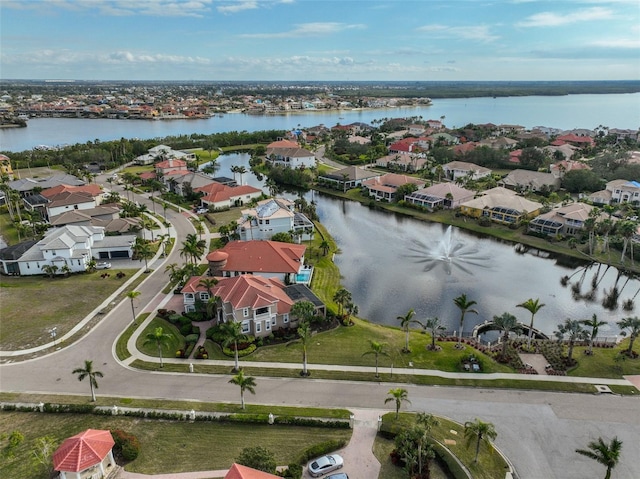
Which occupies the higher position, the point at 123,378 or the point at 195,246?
the point at 195,246

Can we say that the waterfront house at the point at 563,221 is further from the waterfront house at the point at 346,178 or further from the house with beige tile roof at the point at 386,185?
the waterfront house at the point at 346,178

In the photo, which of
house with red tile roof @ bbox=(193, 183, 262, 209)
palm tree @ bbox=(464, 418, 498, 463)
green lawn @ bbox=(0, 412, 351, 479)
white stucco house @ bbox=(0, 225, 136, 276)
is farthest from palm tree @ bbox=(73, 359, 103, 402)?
house with red tile roof @ bbox=(193, 183, 262, 209)

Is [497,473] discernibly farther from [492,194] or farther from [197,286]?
[492,194]

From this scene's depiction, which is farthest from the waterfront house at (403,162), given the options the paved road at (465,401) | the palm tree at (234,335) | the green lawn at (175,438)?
the green lawn at (175,438)

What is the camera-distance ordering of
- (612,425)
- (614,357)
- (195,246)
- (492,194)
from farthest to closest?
(492,194)
(195,246)
(614,357)
(612,425)

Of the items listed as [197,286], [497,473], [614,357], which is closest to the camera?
[497,473]

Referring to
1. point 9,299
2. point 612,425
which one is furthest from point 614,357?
point 9,299

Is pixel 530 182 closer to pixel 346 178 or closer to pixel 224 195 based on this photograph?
pixel 346 178

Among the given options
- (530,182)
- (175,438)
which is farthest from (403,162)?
(175,438)
